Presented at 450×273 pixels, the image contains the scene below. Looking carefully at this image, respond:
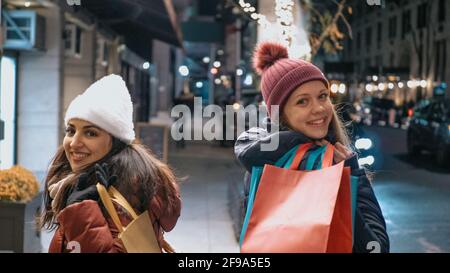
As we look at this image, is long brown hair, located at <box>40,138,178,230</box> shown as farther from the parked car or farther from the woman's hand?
the parked car

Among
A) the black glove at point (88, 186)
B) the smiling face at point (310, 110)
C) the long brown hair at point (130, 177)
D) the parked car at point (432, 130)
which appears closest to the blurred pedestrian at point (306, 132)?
the smiling face at point (310, 110)

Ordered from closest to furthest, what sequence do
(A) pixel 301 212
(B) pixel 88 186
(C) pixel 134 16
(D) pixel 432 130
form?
(A) pixel 301 212 → (B) pixel 88 186 → (C) pixel 134 16 → (D) pixel 432 130

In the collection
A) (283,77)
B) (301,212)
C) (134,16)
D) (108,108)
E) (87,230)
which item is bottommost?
(87,230)

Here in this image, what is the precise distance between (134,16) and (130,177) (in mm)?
10926

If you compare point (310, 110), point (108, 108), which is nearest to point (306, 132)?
point (310, 110)

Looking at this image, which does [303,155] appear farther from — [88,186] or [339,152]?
[88,186]

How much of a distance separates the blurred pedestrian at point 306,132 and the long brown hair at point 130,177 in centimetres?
37

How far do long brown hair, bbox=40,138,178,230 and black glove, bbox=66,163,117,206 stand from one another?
0.03m

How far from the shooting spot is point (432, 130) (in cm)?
1595

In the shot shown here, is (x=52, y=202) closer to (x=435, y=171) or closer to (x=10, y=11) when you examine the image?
(x=10, y=11)

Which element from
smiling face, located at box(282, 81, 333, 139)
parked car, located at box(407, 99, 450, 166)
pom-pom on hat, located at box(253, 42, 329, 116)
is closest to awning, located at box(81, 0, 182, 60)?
parked car, located at box(407, 99, 450, 166)

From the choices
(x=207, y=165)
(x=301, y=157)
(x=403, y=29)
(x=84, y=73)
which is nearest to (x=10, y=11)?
(x=84, y=73)

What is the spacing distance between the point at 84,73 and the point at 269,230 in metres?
11.4

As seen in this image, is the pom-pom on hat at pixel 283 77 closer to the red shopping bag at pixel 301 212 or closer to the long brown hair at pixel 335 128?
the long brown hair at pixel 335 128
